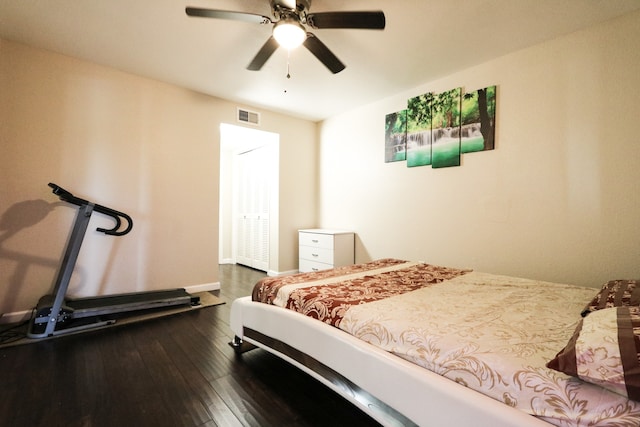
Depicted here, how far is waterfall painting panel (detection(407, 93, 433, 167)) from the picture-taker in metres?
3.23

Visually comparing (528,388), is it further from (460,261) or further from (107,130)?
(107,130)

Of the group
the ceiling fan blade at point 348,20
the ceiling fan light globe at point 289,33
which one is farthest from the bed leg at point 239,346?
the ceiling fan blade at point 348,20

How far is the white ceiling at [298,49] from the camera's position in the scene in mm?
2051

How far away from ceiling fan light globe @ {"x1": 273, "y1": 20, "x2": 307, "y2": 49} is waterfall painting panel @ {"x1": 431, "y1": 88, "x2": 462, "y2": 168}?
6.01 ft

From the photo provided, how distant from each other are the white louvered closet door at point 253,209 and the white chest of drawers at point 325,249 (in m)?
0.70

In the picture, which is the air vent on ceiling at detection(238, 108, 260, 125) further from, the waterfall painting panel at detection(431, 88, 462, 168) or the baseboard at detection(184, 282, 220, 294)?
the waterfall painting panel at detection(431, 88, 462, 168)

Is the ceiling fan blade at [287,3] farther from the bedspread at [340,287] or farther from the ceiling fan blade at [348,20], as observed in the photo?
the bedspread at [340,287]

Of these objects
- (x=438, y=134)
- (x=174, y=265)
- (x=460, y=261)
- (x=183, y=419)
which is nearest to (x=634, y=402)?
(x=183, y=419)

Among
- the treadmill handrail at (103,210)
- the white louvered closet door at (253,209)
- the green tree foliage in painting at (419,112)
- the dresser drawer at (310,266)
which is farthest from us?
the white louvered closet door at (253,209)

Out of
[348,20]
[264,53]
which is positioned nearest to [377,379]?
[348,20]

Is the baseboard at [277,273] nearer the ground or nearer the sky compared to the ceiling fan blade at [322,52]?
nearer the ground

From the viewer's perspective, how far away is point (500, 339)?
3.46ft

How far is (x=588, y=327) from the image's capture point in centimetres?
92

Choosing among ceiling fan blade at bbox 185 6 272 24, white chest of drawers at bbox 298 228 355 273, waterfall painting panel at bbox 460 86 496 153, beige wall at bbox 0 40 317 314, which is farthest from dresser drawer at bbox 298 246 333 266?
ceiling fan blade at bbox 185 6 272 24
